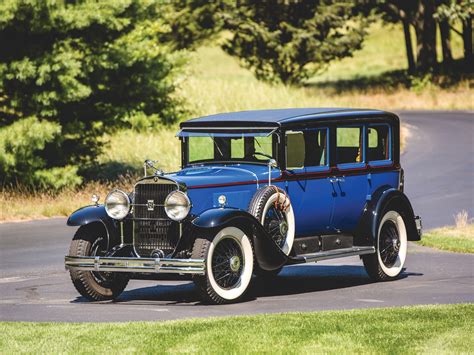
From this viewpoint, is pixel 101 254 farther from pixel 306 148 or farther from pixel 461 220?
pixel 461 220

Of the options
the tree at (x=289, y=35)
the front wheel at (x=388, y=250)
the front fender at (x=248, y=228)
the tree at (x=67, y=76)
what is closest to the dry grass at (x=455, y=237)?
the front wheel at (x=388, y=250)

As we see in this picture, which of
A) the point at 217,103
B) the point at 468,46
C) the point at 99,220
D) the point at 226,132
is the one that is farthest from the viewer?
the point at 468,46

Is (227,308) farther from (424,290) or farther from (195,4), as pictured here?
(195,4)

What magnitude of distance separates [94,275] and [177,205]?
1.50m

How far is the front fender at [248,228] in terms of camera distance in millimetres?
11984

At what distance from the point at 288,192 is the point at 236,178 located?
0.75 meters

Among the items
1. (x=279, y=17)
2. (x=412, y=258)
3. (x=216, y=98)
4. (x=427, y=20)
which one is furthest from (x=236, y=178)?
(x=427, y=20)

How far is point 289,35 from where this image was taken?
2295 inches

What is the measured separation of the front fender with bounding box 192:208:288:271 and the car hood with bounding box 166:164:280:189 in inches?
17.1

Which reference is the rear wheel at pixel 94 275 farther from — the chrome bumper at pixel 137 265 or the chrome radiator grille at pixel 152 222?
the chrome radiator grille at pixel 152 222

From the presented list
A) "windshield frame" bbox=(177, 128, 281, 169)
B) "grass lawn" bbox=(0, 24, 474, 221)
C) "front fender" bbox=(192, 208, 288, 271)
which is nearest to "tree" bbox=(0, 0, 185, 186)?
"grass lawn" bbox=(0, 24, 474, 221)

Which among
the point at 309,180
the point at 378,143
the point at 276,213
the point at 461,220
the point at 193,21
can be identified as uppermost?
the point at 193,21

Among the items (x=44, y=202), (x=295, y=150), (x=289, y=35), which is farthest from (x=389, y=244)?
(x=289, y=35)

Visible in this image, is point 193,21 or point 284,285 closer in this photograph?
point 284,285
